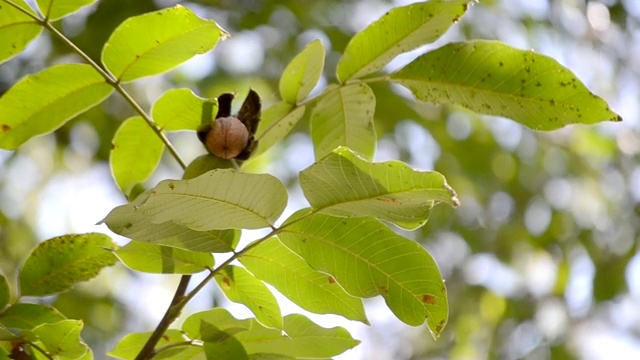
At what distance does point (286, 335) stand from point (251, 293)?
6 cm

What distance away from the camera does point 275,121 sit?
3.34 ft

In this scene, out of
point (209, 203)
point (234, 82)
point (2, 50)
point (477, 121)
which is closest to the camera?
point (209, 203)

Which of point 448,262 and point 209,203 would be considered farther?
point 448,262

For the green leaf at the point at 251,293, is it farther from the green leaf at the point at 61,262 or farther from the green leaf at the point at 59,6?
the green leaf at the point at 59,6

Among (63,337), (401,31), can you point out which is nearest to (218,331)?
(63,337)

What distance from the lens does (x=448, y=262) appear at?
3404mm

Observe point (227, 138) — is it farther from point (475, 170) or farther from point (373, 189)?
point (475, 170)

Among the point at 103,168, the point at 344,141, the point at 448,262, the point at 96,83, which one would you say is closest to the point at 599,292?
the point at 448,262

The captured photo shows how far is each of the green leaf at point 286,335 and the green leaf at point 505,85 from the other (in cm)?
29

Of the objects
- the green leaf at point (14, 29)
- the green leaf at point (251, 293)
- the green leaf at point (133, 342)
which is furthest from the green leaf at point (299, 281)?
the green leaf at point (14, 29)

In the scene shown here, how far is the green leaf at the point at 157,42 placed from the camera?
92 cm

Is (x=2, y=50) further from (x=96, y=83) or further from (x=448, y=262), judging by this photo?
(x=448, y=262)

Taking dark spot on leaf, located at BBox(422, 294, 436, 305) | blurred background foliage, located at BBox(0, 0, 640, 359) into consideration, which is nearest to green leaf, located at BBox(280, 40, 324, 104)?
dark spot on leaf, located at BBox(422, 294, 436, 305)

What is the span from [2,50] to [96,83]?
103 mm
